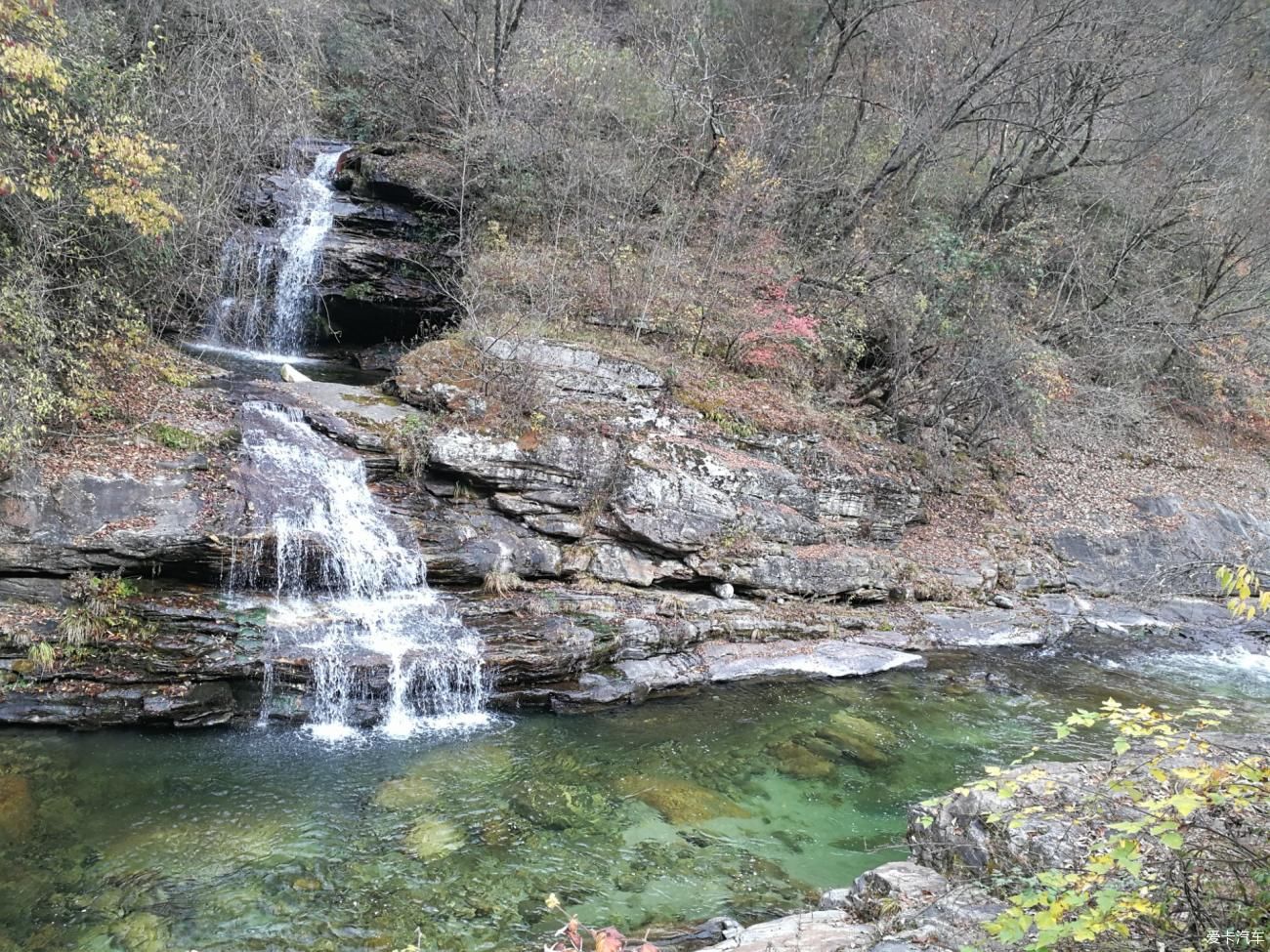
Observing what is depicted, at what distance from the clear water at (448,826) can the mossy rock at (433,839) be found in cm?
2

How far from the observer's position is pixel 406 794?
6637 millimetres

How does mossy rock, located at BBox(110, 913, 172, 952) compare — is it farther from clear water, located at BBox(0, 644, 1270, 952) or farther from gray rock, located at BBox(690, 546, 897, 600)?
gray rock, located at BBox(690, 546, 897, 600)

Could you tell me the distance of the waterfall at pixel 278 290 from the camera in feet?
43.6

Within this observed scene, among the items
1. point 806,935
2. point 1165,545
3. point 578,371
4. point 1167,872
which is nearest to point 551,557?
point 578,371

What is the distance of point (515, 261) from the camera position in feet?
44.4

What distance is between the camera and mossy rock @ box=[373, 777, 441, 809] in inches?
255

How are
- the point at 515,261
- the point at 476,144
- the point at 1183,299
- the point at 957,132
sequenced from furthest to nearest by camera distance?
the point at 1183,299 → the point at 957,132 → the point at 476,144 → the point at 515,261

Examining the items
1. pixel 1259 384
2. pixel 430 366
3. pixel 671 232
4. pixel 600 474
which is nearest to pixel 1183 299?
pixel 1259 384

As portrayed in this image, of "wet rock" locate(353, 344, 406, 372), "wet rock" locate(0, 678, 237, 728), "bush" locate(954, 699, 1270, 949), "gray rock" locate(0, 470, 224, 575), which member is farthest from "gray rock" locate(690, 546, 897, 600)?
"wet rock" locate(353, 344, 406, 372)

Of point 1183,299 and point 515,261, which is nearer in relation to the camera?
point 515,261

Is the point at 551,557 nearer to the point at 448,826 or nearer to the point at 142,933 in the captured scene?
the point at 448,826

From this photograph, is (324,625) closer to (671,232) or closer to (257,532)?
(257,532)

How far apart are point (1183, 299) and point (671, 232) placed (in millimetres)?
13572

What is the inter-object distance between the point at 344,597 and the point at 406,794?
9.69 feet
